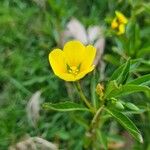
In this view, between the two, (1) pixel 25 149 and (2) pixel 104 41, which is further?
(2) pixel 104 41

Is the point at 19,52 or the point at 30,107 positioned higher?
the point at 19,52

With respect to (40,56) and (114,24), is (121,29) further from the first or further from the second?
(40,56)

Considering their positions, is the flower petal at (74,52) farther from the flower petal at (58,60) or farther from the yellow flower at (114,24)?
the yellow flower at (114,24)

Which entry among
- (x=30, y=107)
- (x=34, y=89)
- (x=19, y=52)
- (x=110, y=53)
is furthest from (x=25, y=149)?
(x=110, y=53)

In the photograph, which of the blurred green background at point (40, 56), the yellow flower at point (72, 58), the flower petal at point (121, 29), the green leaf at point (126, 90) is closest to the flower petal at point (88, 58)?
the yellow flower at point (72, 58)

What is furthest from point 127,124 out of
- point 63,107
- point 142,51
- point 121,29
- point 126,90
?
point 121,29

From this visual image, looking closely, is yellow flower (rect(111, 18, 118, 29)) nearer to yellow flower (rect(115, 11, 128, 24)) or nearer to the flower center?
yellow flower (rect(115, 11, 128, 24))

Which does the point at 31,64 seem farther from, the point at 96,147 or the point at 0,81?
the point at 96,147
